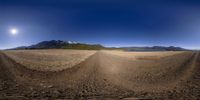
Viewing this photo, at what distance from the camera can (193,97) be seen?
13109mm

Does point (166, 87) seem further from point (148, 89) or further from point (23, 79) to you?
point (23, 79)

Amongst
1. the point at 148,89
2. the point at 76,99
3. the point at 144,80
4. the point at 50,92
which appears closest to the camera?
the point at 76,99

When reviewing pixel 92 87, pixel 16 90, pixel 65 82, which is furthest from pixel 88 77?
pixel 16 90

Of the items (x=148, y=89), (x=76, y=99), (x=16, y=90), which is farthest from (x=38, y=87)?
(x=148, y=89)

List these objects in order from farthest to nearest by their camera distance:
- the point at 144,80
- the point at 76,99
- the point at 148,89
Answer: the point at 144,80
the point at 148,89
the point at 76,99

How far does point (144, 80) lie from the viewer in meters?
19.5

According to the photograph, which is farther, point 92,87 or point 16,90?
point 92,87

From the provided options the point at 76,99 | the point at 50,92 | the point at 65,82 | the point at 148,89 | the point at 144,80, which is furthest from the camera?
the point at 144,80

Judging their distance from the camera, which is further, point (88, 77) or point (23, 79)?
point (88, 77)

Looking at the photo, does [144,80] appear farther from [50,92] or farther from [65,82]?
[50,92]

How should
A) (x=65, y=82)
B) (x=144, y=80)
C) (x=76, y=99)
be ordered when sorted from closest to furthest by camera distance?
1. (x=76, y=99)
2. (x=65, y=82)
3. (x=144, y=80)

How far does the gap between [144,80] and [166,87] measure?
10.8 ft

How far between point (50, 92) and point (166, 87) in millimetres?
8271

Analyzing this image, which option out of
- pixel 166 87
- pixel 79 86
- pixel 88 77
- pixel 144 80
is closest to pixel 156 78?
pixel 144 80
